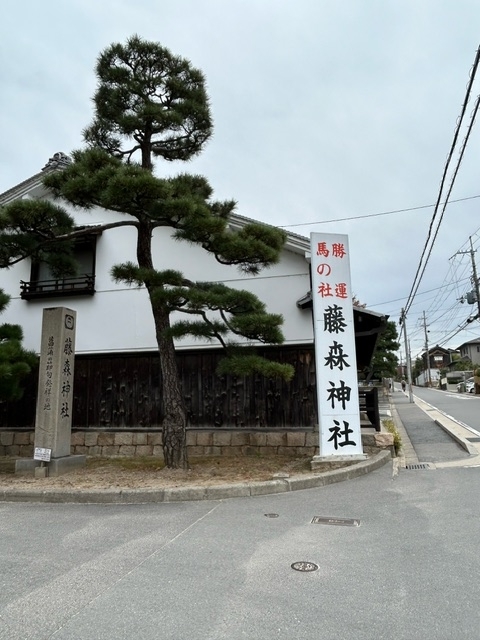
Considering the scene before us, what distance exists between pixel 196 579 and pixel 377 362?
2672cm

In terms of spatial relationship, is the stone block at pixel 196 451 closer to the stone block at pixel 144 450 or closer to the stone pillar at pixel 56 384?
the stone block at pixel 144 450

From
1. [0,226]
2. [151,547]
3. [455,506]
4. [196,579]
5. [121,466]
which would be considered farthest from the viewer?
[121,466]

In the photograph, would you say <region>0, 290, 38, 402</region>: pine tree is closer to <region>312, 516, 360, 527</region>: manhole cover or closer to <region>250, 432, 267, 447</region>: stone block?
<region>250, 432, 267, 447</region>: stone block

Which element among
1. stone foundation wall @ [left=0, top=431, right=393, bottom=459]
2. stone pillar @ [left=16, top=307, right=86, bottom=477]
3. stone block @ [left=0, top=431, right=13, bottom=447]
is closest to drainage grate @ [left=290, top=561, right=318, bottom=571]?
stone foundation wall @ [left=0, top=431, right=393, bottom=459]

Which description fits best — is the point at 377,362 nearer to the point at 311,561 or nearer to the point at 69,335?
the point at 69,335

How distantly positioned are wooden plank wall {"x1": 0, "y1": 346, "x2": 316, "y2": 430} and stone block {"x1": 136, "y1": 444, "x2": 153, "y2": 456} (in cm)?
39

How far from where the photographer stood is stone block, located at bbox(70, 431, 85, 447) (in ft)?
31.3

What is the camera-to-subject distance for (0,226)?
22.2ft

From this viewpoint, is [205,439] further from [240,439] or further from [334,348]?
[334,348]

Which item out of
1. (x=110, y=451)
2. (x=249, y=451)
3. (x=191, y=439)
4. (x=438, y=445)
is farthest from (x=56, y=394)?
(x=438, y=445)

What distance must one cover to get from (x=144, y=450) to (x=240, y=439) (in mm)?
2086

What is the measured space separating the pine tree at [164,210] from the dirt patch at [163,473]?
1.82ft

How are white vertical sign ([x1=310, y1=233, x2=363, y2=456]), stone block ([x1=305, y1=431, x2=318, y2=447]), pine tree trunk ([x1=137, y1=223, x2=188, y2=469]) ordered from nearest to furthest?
pine tree trunk ([x1=137, y1=223, x2=188, y2=469]) → white vertical sign ([x1=310, y1=233, x2=363, y2=456]) → stone block ([x1=305, y1=431, x2=318, y2=447])

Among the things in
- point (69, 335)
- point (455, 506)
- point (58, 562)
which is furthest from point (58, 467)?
point (455, 506)
